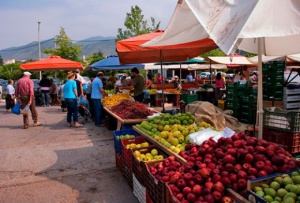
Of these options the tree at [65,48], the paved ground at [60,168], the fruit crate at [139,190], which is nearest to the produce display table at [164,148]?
the fruit crate at [139,190]

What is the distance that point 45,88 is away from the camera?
16672 mm

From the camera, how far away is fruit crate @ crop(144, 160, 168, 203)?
10.2 ft

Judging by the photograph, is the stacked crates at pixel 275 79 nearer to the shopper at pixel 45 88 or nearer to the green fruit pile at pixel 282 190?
the green fruit pile at pixel 282 190

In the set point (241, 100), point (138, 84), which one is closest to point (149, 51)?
point (138, 84)

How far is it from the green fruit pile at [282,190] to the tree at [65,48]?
27.7m

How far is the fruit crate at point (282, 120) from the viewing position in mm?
4648

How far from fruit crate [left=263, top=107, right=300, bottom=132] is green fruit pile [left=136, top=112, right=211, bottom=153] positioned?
1136 millimetres

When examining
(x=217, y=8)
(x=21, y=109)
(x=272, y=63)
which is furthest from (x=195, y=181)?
(x=21, y=109)

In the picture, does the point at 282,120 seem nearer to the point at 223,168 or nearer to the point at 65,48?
the point at 223,168

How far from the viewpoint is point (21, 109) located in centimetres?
989

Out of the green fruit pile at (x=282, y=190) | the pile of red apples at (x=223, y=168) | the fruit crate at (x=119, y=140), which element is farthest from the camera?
the fruit crate at (x=119, y=140)

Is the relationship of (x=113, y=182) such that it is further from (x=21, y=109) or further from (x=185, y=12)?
(x=21, y=109)

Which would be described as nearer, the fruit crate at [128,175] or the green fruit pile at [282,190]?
the green fruit pile at [282,190]

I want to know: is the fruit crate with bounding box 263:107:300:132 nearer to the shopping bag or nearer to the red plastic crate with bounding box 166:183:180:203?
the red plastic crate with bounding box 166:183:180:203
